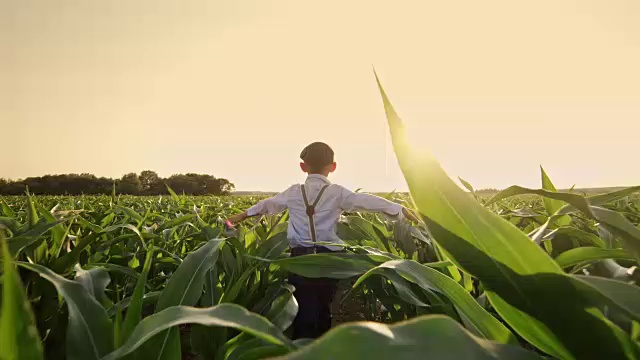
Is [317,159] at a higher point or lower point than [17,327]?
higher

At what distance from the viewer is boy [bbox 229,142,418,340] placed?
243 cm

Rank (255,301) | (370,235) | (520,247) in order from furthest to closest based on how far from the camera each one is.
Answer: (370,235) → (255,301) → (520,247)

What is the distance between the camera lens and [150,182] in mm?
61594

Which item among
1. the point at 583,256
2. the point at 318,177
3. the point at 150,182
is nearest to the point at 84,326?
the point at 583,256

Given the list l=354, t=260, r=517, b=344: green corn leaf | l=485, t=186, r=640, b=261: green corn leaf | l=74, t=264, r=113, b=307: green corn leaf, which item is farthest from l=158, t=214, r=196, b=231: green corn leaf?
l=485, t=186, r=640, b=261: green corn leaf

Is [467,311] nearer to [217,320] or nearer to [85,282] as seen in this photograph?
[217,320]

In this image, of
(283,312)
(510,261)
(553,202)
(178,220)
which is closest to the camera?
(510,261)

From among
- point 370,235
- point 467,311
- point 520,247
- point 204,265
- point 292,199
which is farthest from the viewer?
point 292,199

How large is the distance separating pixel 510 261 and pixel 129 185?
6168 cm

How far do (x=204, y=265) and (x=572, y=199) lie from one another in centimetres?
64

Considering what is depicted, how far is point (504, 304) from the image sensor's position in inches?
19.6

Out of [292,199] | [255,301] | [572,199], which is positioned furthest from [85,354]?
[292,199]

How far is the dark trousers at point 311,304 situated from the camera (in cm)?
241

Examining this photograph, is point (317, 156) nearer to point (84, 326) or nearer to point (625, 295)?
point (84, 326)
